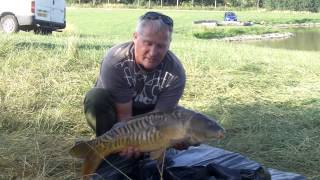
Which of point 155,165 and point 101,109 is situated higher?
point 101,109

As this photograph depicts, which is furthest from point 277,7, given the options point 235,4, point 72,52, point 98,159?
point 98,159

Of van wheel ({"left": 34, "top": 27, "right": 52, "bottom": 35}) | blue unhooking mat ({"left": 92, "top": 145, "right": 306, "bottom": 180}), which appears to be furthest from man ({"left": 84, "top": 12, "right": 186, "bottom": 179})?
van wheel ({"left": 34, "top": 27, "right": 52, "bottom": 35})

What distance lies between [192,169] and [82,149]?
0.56 meters

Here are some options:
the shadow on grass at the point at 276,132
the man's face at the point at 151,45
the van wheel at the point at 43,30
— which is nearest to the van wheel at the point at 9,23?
the van wheel at the point at 43,30

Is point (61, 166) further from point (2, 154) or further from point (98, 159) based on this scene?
point (98, 159)

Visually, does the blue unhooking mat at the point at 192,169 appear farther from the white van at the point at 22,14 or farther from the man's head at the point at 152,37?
the white van at the point at 22,14

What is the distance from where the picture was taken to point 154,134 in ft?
8.09

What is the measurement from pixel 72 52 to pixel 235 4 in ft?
196

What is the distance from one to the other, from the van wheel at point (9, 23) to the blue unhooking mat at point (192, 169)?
12.0 metres

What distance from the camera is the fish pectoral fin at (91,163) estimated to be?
262 cm

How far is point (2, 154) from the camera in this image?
3.43m

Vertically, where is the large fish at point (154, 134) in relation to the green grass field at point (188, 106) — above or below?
above

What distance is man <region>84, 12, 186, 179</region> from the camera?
2.78 metres

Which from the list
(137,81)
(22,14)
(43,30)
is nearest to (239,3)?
(43,30)
